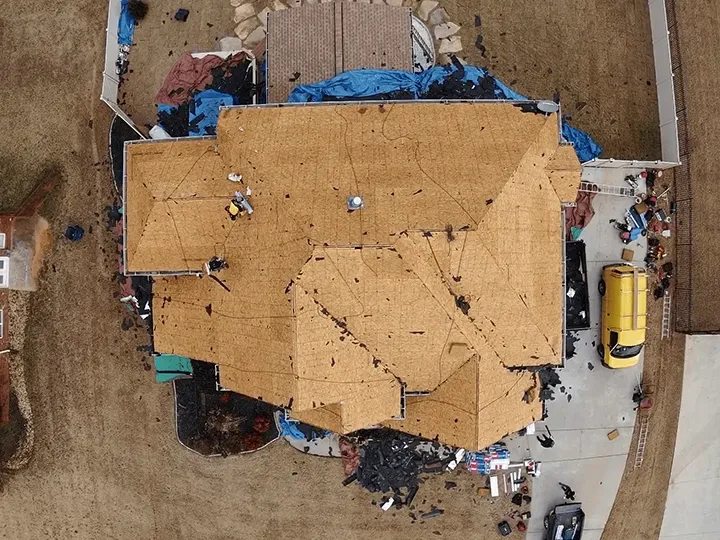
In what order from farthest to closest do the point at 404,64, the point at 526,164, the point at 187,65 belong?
the point at 187,65 < the point at 404,64 < the point at 526,164

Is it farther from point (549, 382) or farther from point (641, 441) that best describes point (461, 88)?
point (641, 441)

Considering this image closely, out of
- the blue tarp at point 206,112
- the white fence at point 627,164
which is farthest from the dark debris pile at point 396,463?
the blue tarp at point 206,112

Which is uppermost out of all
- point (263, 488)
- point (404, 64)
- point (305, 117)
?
point (404, 64)

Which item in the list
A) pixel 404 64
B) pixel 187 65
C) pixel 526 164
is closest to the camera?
pixel 526 164

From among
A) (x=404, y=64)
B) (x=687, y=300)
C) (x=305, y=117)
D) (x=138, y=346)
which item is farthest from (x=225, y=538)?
(x=687, y=300)

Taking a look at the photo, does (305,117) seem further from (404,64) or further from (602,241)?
(602,241)

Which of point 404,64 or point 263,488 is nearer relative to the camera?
point 404,64

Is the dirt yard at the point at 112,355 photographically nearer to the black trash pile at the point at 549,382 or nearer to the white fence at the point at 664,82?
the white fence at the point at 664,82
